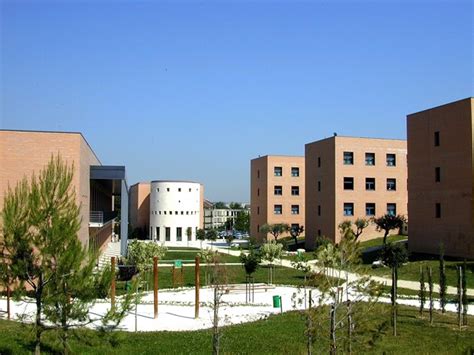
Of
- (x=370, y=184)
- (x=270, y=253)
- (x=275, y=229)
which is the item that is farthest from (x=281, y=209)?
(x=270, y=253)

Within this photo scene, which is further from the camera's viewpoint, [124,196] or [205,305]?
[124,196]

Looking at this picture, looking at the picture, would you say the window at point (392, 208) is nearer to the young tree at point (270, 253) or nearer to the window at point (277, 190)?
the window at point (277, 190)

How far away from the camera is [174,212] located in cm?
7888

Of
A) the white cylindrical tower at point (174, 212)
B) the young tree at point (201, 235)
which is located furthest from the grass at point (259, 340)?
the white cylindrical tower at point (174, 212)

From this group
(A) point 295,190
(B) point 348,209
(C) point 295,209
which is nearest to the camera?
(B) point 348,209

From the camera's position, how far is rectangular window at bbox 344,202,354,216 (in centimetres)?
5045

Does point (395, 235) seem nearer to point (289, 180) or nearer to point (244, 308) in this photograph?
point (289, 180)

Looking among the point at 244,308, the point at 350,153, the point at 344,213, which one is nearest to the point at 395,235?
the point at 344,213

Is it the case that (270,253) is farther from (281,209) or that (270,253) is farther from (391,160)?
(281,209)

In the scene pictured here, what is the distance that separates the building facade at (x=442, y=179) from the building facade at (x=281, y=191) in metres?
28.0

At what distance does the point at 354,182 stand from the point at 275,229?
11840 millimetres

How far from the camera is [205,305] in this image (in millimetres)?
21312

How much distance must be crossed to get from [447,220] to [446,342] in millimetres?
22778

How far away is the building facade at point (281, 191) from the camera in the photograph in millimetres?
66562
